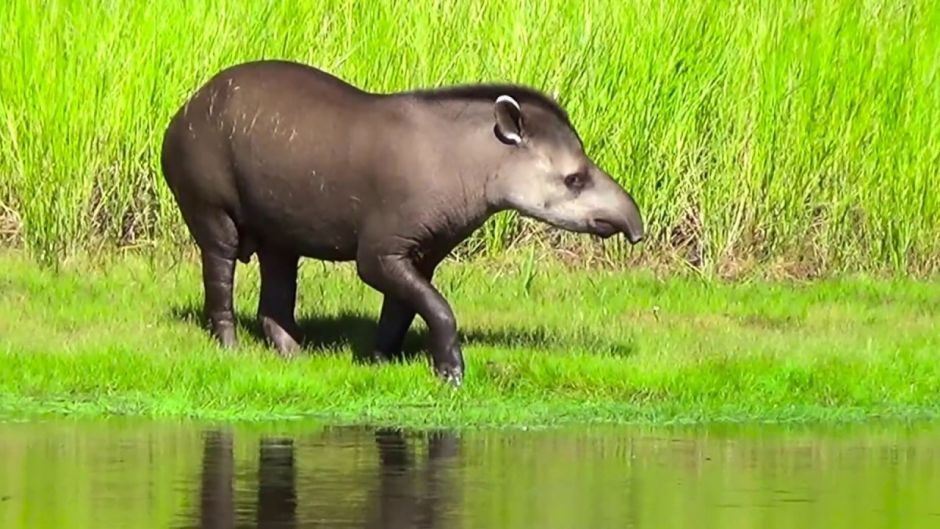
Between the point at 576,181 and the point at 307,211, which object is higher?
the point at 576,181

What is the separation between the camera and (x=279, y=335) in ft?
38.1

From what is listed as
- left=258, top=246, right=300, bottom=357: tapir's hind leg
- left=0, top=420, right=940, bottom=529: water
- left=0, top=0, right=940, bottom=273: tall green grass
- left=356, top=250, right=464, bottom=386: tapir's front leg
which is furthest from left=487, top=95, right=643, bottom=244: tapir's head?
left=0, top=0, right=940, bottom=273: tall green grass

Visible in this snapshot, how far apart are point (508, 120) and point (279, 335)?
1.58 meters

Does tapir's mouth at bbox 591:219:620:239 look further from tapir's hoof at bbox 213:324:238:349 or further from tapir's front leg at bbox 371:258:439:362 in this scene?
tapir's hoof at bbox 213:324:238:349

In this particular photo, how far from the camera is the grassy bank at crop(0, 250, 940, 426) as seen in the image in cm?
1001

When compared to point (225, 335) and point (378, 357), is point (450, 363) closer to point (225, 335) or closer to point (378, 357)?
point (378, 357)

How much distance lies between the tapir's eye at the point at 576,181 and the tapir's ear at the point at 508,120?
0.28 m

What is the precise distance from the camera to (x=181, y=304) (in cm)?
1277

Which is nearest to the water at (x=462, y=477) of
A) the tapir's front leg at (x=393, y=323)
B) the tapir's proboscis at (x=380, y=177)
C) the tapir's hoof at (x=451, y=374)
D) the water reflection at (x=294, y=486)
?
the water reflection at (x=294, y=486)

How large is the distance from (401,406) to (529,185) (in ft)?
4.94

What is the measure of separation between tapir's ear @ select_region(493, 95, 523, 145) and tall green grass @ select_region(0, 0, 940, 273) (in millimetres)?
3405

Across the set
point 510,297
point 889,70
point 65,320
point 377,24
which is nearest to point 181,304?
point 65,320

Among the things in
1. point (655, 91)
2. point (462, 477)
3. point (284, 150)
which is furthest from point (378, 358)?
point (655, 91)

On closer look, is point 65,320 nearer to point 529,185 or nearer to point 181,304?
point 181,304
